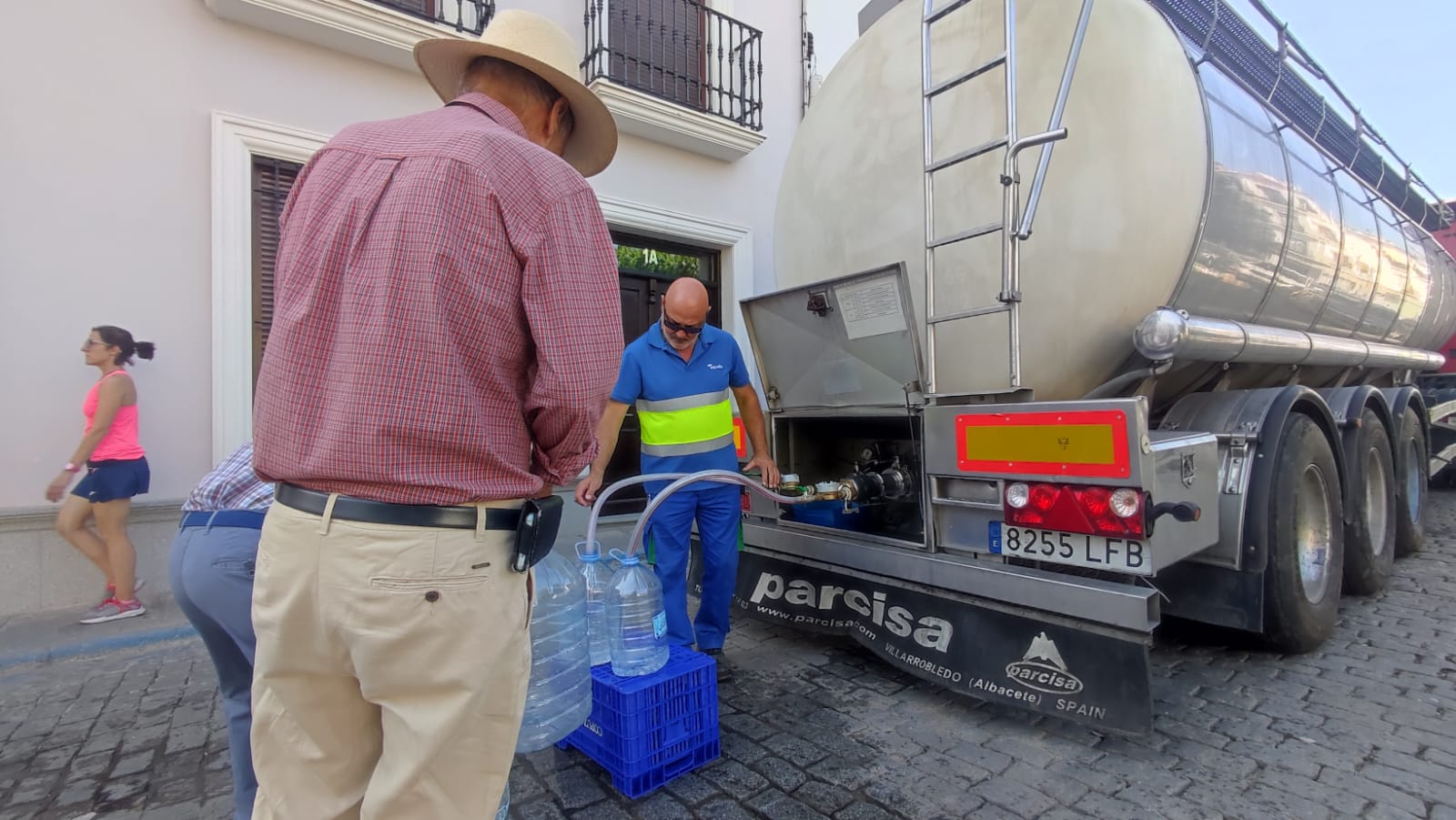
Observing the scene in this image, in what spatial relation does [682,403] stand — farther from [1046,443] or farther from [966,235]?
[1046,443]

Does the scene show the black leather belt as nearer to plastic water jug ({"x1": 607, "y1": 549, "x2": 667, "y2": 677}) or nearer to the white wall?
plastic water jug ({"x1": 607, "y1": 549, "x2": 667, "y2": 677})

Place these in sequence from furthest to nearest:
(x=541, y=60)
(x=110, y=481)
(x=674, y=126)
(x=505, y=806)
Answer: (x=674, y=126) → (x=110, y=481) → (x=505, y=806) → (x=541, y=60)

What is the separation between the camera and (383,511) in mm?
1135

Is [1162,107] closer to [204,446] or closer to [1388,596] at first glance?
[1388,596]

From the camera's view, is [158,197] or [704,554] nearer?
[704,554]

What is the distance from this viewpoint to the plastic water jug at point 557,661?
2303mm

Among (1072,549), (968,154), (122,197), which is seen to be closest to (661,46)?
(122,197)

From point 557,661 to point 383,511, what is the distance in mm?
1425

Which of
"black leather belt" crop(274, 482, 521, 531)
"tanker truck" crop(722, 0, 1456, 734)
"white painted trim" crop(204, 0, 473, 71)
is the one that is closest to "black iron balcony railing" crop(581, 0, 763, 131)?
"white painted trim" crop(204, 0, 473, 71)

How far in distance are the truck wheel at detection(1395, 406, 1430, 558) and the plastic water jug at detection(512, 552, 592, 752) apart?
5.38 meters

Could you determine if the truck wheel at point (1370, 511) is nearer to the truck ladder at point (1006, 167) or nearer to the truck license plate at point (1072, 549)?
the truck license plate at point (1072, 549)

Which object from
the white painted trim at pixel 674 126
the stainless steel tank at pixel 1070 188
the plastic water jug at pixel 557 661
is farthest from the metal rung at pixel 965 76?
the white painted trim at pixel 674 126

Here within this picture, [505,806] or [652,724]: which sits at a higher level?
[652,724]

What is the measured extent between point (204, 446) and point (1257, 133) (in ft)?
19.5
